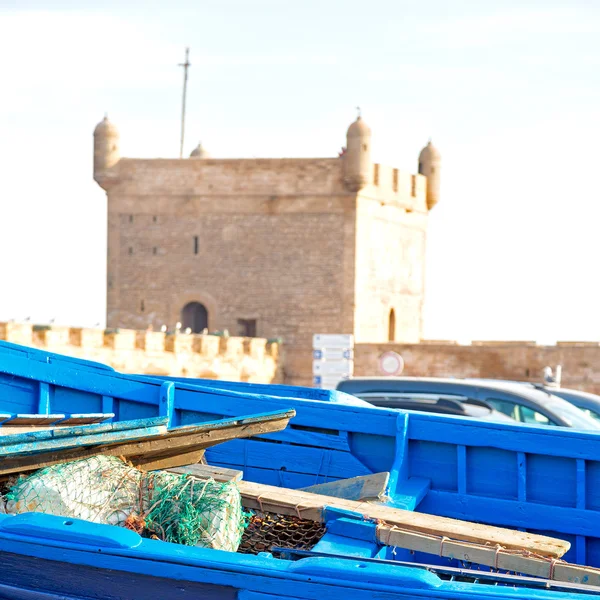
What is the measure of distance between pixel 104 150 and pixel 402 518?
95.5 ft

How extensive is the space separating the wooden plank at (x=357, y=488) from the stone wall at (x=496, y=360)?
23.5 m

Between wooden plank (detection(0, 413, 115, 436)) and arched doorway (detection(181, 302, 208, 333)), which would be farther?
arched doorway (detection(181, 302, 208, 333))

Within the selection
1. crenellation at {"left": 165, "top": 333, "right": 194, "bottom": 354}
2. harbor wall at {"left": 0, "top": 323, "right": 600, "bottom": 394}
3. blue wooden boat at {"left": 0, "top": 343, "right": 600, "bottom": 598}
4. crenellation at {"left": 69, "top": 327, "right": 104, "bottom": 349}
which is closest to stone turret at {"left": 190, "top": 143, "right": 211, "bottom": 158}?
harbor wall at {"left": 0, "top": 323, "right": 600, "bottom": 394}

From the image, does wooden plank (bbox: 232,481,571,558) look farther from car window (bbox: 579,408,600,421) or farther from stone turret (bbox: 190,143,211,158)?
stone turret (bbox: 190,143,211,158)

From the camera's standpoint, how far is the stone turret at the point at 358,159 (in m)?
31.2

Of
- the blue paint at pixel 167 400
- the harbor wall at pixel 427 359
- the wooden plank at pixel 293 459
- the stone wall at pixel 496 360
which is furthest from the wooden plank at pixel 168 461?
the stone wall at pixel 496 360

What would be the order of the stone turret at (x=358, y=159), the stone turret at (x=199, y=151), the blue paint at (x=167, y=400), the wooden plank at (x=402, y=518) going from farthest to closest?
the stone turret at (x=199, y=151) → the stone turret at (x=358, y=159) → the blue paint at (x=167, y=400) → the wooden plank at (x=402, y=518)

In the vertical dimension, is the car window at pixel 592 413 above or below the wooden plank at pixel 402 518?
above

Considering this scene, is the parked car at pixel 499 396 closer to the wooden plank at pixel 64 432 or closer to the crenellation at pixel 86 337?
the wooden plank at pixel 64 432

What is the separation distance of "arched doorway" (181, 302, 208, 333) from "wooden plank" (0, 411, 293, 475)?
28169 millimetres

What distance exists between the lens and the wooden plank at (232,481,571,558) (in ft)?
16.2

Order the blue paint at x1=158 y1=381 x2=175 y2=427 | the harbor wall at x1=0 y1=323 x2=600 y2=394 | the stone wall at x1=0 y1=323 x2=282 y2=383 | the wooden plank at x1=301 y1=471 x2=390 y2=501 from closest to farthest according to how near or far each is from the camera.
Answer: the wooden plank at x1=301 y1=471 x2=390 y2=501, the blue paint at x1=158 y1=381 x2=175 y2=427, the stone wall at x1=0 y1=323 x2=282 y2=383, the harbor wall at x1=0 y1=323 x2=600 y2=394

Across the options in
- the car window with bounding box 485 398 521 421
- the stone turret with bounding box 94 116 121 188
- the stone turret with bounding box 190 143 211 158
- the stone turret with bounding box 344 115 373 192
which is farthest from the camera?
the stone turret with bounding box 190 143 211 158

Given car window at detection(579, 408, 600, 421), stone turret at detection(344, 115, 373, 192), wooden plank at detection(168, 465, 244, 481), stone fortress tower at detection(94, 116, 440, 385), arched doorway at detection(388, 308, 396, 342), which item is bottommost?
car window at detection(579, 408, 600, 421)
